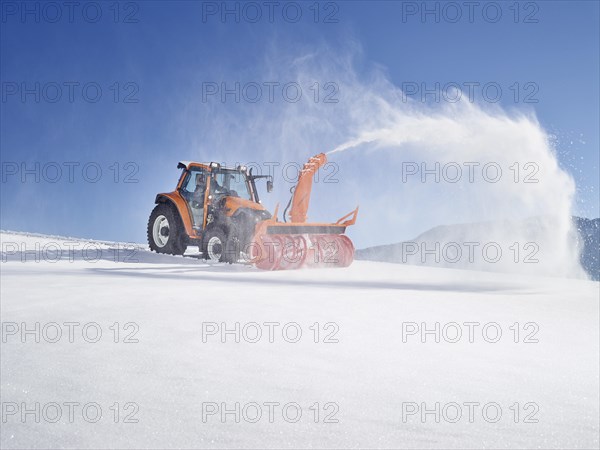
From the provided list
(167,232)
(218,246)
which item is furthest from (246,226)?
(167,232)

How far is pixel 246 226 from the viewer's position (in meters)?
12.2

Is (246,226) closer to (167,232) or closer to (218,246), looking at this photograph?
(218,246)

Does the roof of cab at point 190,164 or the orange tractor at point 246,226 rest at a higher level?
the roof of cab at point 190,164

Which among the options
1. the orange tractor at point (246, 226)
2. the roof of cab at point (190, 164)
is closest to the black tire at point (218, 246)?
the orange tractor at point (246, 226)

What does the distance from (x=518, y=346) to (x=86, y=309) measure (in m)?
4.29

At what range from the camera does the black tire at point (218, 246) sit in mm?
12250

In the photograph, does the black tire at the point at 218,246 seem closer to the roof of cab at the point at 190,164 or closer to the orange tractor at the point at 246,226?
the orange tractor at the point at 246,226

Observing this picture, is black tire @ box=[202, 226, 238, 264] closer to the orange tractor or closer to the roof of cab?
the orange tractor

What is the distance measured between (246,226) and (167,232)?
3187 mm

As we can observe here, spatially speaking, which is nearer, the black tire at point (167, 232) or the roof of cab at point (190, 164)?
the roof of cab at point (190, 164)

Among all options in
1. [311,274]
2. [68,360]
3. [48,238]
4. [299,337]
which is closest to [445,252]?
[311,274]

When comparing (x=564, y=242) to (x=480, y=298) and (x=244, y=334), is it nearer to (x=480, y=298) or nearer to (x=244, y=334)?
(x=480, y=298)

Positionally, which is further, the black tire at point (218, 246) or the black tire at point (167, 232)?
the black tire at point (167, 232)

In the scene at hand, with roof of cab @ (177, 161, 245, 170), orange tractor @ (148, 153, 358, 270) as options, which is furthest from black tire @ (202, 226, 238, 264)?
roof of cab @ (177, 161, 245, 170)
